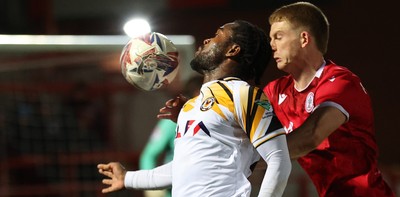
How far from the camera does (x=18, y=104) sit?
32.8ft

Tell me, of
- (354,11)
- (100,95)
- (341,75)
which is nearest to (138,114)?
(100,95)

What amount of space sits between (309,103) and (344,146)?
0.25 metres

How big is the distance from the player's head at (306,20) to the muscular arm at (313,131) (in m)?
0.43

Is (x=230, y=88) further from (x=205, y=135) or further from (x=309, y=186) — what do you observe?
(x=309, y=186)

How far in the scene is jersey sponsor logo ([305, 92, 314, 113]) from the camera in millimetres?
3982

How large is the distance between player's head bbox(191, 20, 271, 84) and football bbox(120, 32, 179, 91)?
29 cm

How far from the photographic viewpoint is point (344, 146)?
155 inches

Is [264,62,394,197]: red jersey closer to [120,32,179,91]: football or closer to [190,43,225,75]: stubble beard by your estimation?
[190,43,225,75]: stubble beard

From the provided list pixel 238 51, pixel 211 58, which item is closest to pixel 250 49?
pixel 238 51

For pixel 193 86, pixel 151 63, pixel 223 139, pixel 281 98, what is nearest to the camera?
Result: pixel 223 139

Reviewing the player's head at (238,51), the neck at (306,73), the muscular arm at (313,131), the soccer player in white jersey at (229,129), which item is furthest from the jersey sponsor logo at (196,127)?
the neck at (306,73)

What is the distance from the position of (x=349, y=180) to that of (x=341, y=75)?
0.47 meters

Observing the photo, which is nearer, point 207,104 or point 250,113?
point 250,113

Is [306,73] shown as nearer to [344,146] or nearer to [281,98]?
[281,98]
